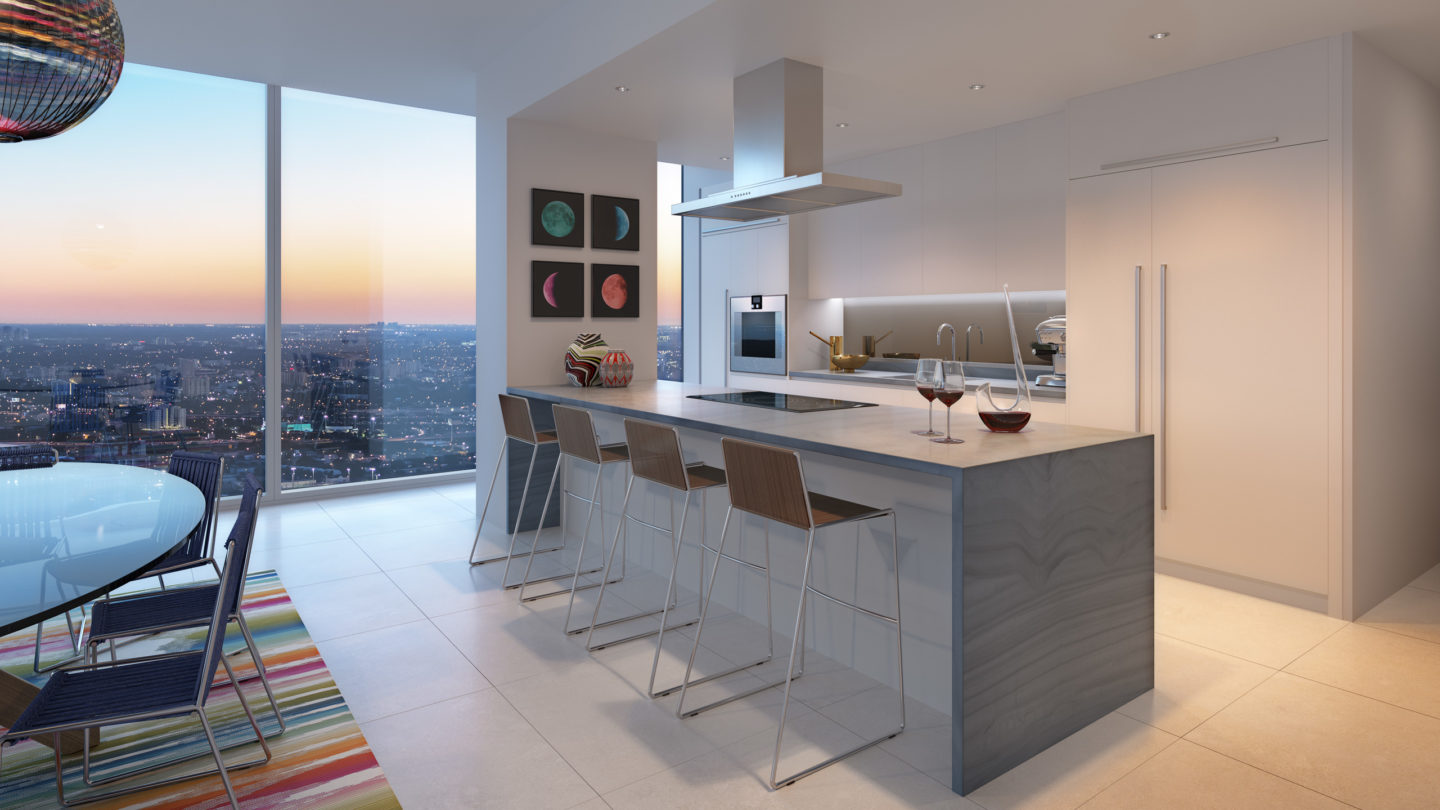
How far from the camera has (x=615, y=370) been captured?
15.1 feet

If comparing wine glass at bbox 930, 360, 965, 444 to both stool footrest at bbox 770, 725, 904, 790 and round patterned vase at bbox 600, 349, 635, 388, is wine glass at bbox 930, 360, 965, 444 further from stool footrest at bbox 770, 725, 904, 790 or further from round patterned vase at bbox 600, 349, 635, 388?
round patterned vase at bbox 600, 349, 635, 388

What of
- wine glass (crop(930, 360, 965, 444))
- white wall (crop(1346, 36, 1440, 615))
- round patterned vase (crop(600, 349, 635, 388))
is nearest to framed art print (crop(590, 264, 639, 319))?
round patterned vase (crop(600, 349, 635, 388))

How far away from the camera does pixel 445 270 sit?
618cm

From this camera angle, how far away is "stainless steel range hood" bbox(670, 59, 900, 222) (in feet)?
11.9

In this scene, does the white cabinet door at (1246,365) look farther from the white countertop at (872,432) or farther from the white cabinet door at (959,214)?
the white countertop at (872,432)

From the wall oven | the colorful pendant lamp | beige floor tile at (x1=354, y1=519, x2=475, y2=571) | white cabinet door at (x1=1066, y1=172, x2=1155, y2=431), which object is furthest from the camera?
the wall oven

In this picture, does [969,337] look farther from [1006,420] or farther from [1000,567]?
[1000,567]

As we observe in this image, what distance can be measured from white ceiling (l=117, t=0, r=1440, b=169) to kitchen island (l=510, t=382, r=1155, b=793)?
160 cm

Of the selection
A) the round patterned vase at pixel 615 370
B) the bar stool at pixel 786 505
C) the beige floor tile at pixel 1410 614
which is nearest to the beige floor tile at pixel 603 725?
the bar stool at pixel 786 505

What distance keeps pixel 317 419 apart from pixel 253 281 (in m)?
1.03

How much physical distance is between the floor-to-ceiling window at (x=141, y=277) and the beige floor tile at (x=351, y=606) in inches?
88.8

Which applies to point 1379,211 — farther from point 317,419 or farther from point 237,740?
point 317,419

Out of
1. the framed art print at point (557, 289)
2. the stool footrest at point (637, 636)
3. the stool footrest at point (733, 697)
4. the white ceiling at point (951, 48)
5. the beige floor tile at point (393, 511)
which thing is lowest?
the stool footrest at point (733, 697)

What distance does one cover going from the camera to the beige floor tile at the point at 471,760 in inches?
84.5
